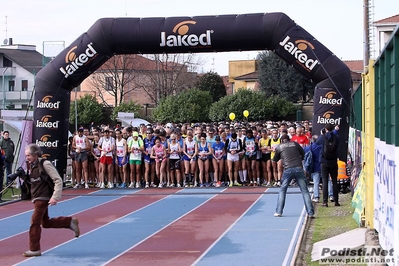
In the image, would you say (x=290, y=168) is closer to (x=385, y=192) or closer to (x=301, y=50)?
(x=301, y=50)

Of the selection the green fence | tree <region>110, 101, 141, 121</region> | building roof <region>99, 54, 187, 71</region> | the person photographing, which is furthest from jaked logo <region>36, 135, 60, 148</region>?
building roof <region>99, 54, 187, 71</region>

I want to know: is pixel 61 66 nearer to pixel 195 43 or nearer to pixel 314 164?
pixel 195 43

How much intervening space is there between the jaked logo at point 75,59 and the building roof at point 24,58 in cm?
5244

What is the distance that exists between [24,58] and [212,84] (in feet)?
70.9

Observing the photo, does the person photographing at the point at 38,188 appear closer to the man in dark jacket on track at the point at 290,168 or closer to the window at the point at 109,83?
the man in dark jacket on track at the point at 290,168

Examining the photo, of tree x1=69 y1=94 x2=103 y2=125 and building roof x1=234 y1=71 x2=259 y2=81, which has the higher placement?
building roof x1=234 y1=71 x2=259 y2=81

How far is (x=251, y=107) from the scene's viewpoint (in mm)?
49156

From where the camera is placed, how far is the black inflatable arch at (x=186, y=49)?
18.1 m

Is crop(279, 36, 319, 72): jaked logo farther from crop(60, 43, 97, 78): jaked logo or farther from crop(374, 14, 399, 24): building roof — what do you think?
crop(374, 14, 399, 24): building roof

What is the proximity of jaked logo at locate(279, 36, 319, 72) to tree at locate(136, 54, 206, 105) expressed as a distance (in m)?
45.3

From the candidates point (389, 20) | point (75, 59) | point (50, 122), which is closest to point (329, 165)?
point (75, 59)

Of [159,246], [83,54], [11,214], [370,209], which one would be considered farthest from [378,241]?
[83,54]

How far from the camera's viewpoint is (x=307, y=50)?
18031 millimetres

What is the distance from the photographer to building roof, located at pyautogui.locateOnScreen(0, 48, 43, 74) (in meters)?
72.2
